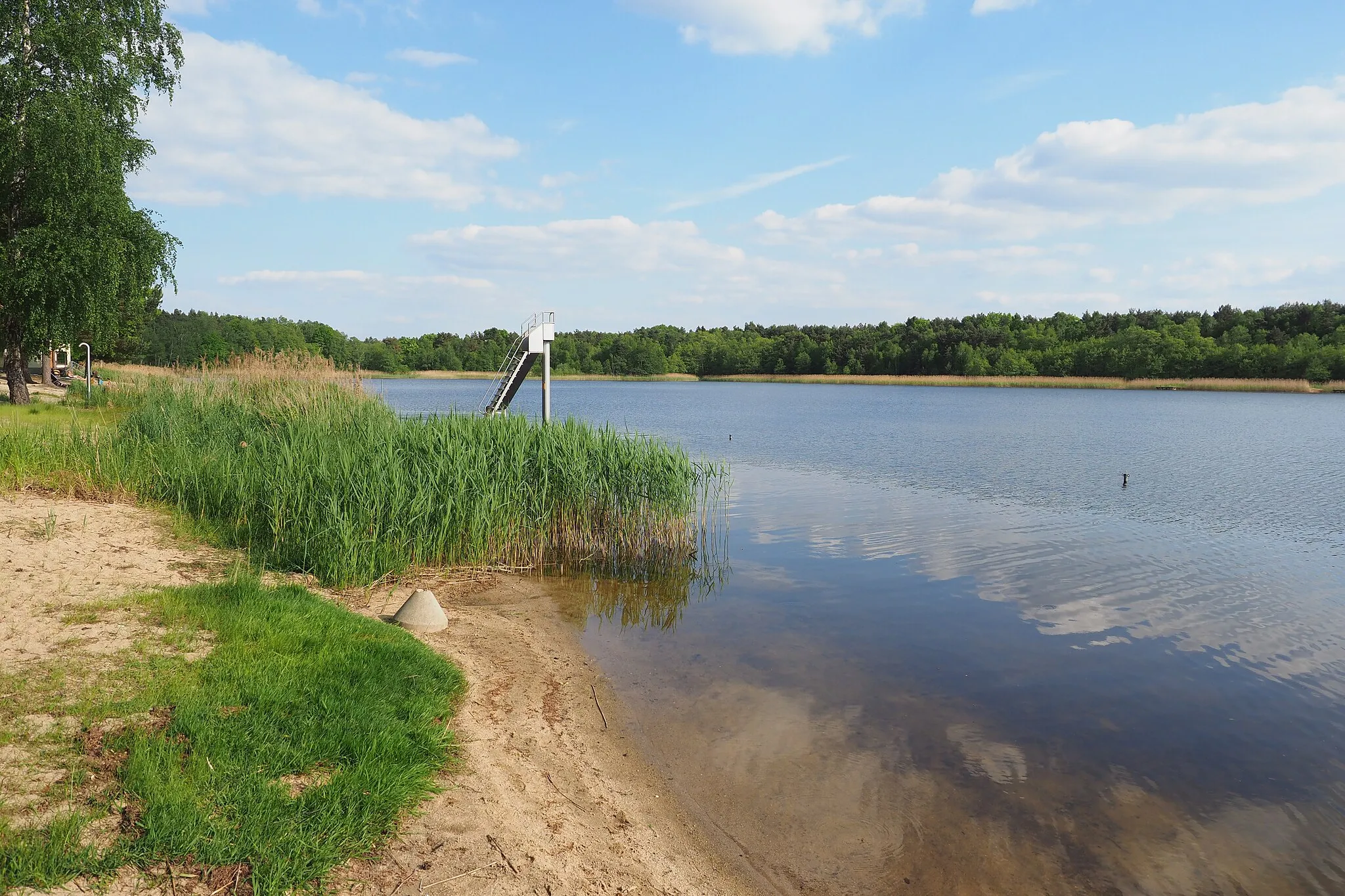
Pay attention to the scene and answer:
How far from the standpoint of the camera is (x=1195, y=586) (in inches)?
418

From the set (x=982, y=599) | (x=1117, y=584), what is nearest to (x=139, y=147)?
(x=982, y=599)

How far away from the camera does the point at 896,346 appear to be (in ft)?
320

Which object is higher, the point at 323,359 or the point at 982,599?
the point at 323,359

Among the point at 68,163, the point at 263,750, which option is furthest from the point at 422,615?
the point at 68,163

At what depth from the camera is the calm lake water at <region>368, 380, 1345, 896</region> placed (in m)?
4.85

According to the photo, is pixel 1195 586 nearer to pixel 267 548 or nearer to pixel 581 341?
pixel 267 548

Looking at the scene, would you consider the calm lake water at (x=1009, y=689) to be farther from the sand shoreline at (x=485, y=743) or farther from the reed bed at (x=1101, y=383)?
the reed bed at (x=1101, y=383)

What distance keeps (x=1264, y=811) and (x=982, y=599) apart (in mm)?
4642

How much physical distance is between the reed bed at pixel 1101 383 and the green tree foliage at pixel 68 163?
2794 inches

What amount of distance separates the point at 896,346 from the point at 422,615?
95.9 meters

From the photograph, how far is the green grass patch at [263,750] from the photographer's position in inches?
134

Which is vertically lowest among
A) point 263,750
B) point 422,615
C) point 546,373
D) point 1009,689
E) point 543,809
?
point 1009,689

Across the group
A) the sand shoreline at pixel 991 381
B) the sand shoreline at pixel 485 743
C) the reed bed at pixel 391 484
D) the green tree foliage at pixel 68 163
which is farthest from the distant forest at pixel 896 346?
the sand shoreline at pixel 485 743

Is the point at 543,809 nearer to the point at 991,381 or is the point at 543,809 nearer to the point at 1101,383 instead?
the point at 1101,383
